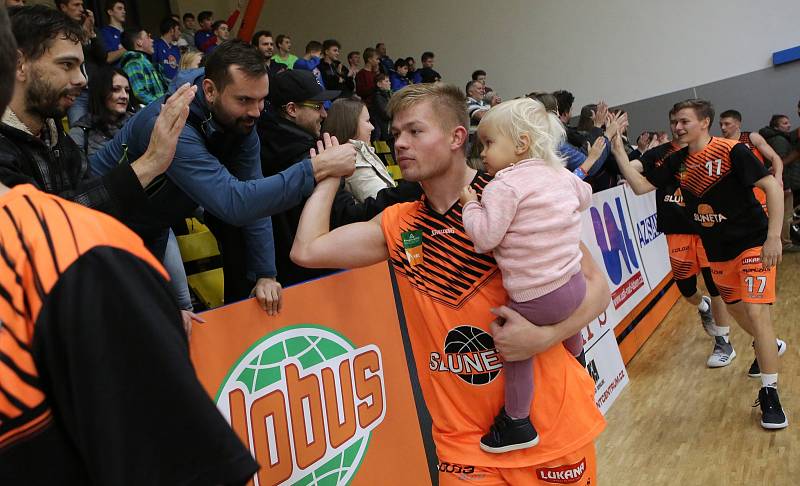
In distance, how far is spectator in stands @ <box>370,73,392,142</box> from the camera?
10.9 meters

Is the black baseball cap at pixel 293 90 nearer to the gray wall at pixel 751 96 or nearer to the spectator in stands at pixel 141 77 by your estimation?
the spectator in stands at pixel 141 77

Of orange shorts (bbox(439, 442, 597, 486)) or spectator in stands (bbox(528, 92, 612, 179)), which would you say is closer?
orange shorts (bbox(439, 442, 597, 486))

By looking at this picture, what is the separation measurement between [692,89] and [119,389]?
48.5ft

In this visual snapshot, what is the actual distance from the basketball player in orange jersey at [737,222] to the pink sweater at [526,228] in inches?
110

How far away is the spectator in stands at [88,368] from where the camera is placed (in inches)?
28.8

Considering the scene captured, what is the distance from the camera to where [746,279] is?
14.3 feet

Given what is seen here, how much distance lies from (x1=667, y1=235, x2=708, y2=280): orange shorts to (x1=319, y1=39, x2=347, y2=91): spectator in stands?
686 cm

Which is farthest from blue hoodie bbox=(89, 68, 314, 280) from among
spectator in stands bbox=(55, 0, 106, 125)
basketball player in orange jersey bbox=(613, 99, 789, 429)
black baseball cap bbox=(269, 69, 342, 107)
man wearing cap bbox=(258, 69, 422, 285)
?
basketball player in orange jersey bbox=(613, 99, 789, 429)

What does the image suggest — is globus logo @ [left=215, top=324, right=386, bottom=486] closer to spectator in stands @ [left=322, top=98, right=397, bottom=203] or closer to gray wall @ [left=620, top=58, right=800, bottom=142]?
spectator in stands @ [left=322, top=98, right=397, bottom=203]

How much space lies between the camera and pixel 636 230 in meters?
6.60

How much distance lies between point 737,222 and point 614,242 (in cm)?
141

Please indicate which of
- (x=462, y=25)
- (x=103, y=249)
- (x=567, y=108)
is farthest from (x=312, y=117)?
(x=462, y=25)

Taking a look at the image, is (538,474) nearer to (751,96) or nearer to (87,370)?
(87,370)

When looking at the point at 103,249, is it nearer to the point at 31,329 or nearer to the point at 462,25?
the point at 31,329
